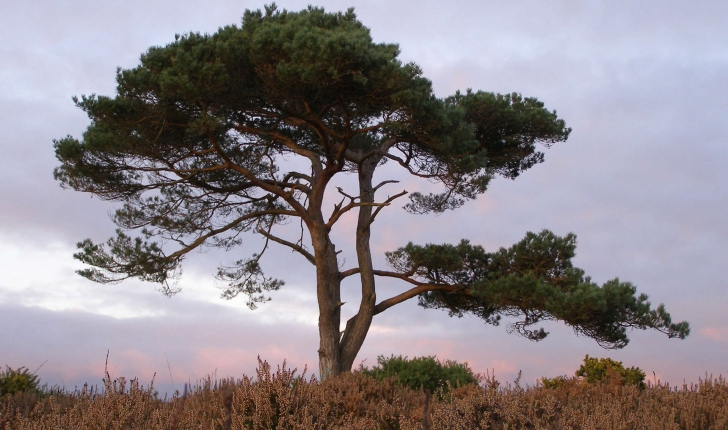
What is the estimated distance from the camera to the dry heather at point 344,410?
6.71 metres

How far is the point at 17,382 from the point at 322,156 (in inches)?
337

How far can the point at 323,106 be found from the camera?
12.8m

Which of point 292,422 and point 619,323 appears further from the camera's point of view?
point 619,323

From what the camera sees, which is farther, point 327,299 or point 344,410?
point 327,299

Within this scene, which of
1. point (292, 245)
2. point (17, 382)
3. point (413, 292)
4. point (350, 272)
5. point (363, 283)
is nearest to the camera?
point (17, 382)

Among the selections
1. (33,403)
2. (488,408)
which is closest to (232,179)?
(33,403)

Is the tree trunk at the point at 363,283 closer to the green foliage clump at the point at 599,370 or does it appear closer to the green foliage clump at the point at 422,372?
the green foliage clump at the point at 422,372

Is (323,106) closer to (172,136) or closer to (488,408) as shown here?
(172,136)

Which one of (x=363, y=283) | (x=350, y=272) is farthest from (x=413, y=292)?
(x=350, y=272)

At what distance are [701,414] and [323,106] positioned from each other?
26.8ft

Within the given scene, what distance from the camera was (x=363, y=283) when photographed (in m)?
14.6

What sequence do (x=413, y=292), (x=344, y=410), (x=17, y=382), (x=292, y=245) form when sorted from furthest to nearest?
(x=292, y=245) < (x=413, y=292) < (x=17, y=382) < (x=344, y=410)

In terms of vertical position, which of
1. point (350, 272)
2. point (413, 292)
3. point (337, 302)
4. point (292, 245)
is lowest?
point (337, 302)

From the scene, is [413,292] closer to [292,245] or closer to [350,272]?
[350,272]
